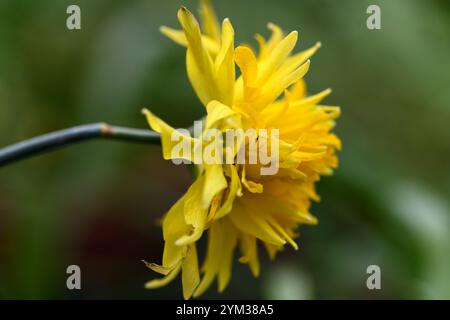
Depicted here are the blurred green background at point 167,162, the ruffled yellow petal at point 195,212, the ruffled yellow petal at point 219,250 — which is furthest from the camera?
the blurred green background at point 167,162

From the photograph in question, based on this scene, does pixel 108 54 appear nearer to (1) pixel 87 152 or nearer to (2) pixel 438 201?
(1) pixel 87 152

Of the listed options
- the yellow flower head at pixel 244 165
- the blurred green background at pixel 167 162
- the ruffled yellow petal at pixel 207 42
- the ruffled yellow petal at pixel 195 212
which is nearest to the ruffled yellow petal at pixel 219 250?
the yellow flower head at pixel 244 165

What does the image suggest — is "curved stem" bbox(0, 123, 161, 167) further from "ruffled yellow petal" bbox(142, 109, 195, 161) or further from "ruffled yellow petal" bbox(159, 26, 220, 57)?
"ruffled yellow petal" bbox(159, 26, 220, 57)

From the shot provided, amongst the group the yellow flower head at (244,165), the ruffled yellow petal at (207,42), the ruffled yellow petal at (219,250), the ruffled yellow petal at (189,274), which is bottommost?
the ruffled yellow petal at (189,274)

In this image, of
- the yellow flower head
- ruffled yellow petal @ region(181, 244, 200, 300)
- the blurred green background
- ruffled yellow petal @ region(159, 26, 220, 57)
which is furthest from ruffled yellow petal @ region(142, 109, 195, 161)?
the blurred green background

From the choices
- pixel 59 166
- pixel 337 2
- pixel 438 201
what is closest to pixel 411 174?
pixel 438 201

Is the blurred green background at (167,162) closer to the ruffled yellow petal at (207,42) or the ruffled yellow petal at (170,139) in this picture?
the ruffled yellow petal at (207,42)

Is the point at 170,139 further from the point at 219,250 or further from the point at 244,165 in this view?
the point at 219,250
